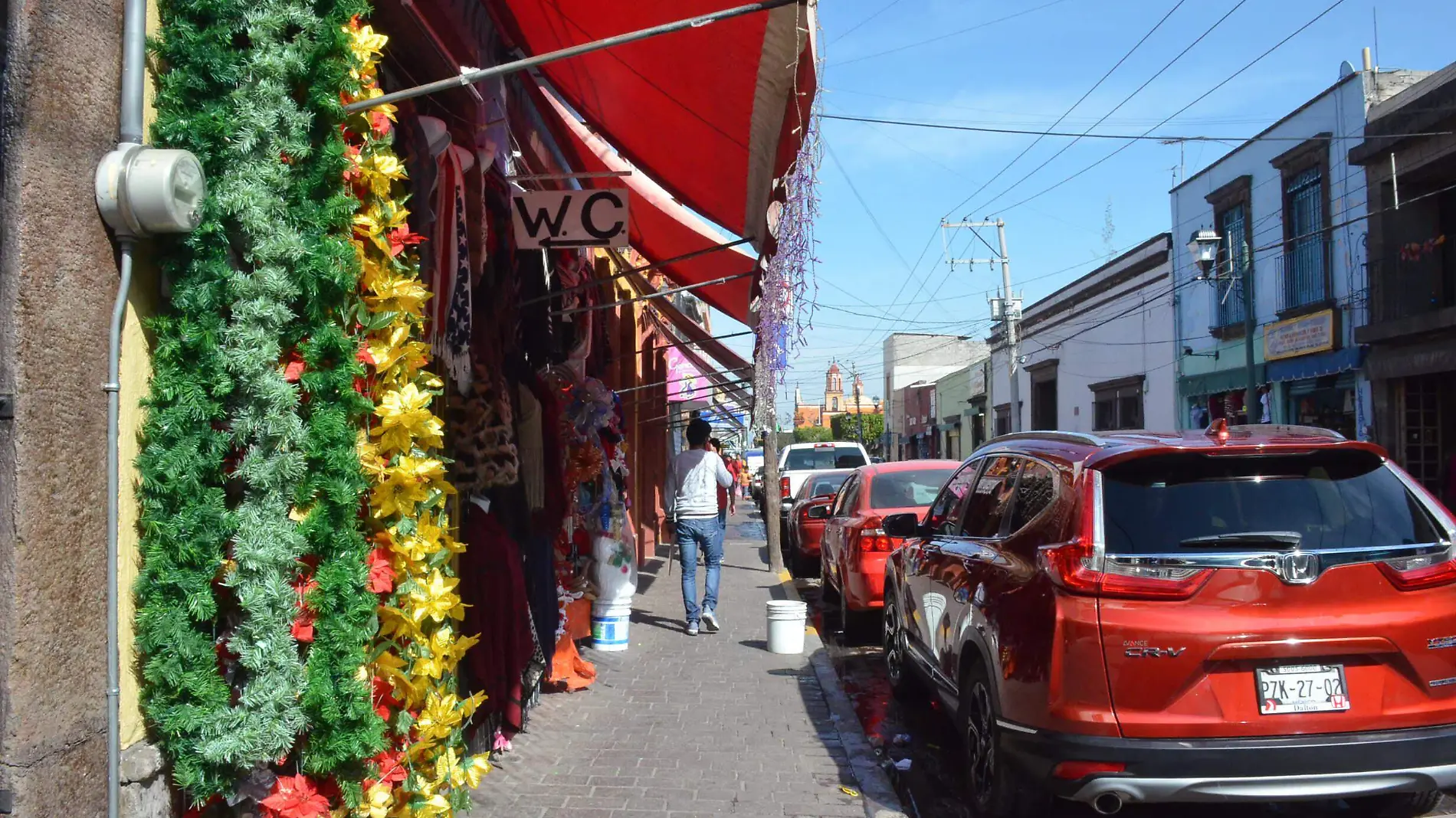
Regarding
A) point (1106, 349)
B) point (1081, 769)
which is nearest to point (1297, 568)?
point (1081, 769)

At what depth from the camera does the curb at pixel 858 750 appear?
538cm

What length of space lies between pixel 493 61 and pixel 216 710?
180 inches

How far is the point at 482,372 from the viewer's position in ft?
19.7

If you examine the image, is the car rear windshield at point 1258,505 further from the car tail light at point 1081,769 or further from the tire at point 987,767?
the tire at point 987,767

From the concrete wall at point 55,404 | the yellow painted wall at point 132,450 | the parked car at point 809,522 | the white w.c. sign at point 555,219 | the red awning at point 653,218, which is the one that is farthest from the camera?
the parked car at point 809,522

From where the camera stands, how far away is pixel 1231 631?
160 inches

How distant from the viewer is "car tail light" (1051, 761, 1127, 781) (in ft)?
13.5

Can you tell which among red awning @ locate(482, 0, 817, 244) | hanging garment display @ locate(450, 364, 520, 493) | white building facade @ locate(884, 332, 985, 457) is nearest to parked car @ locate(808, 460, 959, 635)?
red awning @ locate(482, 0, 817, 244)

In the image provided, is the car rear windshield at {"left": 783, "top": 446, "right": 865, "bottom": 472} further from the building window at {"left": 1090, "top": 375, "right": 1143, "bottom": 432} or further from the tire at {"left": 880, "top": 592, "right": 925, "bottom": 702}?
the tire at {"left": 880, "top": 592, "right": 925, "bottom": 702}

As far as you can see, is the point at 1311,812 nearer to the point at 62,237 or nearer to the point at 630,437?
the point at 62,237

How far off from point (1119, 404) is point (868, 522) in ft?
76.8

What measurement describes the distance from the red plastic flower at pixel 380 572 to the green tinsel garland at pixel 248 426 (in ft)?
0.74

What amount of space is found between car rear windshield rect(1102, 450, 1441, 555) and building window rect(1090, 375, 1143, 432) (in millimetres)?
25202

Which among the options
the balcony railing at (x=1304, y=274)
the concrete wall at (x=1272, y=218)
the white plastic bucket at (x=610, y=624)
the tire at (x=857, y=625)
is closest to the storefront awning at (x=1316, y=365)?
the concrete wall at (x=1272, y=218)
